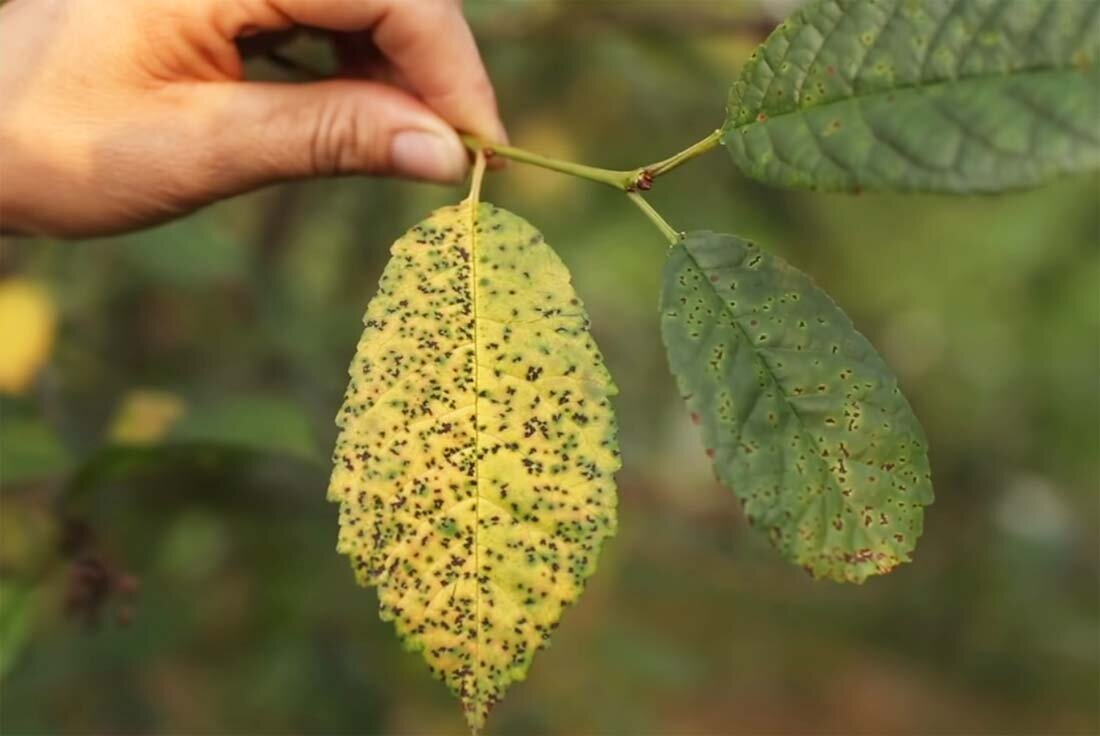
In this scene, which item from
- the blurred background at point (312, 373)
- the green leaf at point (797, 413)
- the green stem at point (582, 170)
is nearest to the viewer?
the green leaf at point (797, 413)

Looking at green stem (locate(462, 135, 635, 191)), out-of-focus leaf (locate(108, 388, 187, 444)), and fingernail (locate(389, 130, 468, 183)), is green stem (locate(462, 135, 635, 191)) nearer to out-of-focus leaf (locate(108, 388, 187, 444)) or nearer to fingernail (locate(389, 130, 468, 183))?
fingernail (locate(389, 130, 468, 183))

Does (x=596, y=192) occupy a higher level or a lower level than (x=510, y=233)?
lower

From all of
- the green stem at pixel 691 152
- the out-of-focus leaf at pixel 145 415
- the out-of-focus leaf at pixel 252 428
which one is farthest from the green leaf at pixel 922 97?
the out-of-focus leaf at pixel 145 415

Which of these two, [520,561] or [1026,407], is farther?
[1026,407]

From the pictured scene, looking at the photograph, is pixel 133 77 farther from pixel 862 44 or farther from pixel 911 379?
pixel 911 379

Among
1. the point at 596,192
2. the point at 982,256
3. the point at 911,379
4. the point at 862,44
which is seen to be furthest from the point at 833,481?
the point at 911,379

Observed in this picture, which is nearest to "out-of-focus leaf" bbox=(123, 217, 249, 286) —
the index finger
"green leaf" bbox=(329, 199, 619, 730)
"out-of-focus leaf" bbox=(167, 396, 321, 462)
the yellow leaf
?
the yellow leaf

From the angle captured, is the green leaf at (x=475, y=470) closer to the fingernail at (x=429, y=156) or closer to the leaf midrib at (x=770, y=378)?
the leaf midrib at (x=770, y=378)
